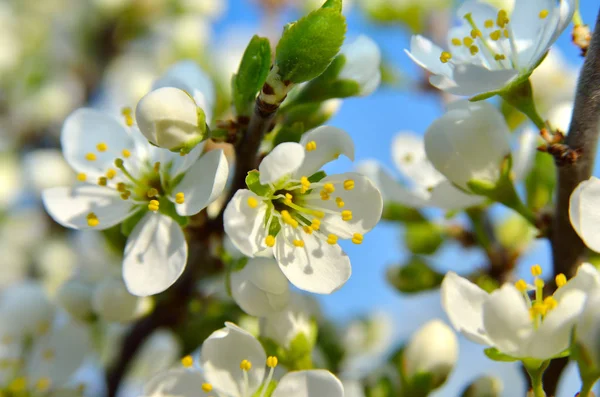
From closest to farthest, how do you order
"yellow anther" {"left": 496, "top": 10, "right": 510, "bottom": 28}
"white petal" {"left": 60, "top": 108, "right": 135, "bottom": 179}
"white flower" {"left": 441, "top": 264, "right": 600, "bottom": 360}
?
1. "white flower" {"left": 441, "top": 264, "right": 600, "bottom": 360}
2. "yellow anther" {"left": 496, "top": 10, "right": 510, "bottom": 28}
3. "white petal" {"left": 60, "top": 108, "right": 135, "bottom": 179}

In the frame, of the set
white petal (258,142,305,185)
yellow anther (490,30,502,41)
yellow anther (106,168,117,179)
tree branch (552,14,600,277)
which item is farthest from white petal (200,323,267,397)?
yellow anther (490,30,502,41)

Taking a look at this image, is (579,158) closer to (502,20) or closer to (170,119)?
(502,20)

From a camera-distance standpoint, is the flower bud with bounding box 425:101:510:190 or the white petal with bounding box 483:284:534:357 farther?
the flower bud with bounding box 425:101:510:190

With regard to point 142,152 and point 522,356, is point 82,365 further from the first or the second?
point 522,356

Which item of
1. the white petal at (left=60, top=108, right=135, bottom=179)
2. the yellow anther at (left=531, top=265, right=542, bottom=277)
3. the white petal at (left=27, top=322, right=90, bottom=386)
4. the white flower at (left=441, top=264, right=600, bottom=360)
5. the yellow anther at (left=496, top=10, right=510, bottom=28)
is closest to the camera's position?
the white flower at (left=441, top=264, right=600, bottom=360)

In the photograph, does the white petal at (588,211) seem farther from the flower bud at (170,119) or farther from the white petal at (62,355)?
the white petal at (62,355)

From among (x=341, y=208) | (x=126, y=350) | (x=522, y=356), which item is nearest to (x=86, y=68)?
(x=126, y=350)

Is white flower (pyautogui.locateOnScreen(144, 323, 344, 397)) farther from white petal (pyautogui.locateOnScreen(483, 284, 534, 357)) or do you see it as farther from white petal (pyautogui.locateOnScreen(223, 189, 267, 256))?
white petal (pyautogui.locateOnScreen(483, 284, 534, 357))
